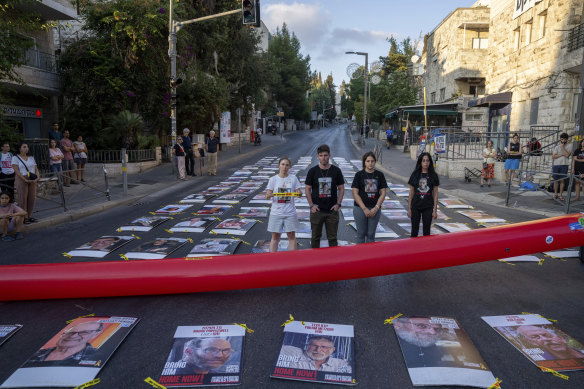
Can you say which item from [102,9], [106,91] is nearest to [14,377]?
[106,91]

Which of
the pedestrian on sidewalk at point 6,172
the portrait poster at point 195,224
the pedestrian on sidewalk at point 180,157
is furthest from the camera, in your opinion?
the pedestrian on sidewalk at point 180,157

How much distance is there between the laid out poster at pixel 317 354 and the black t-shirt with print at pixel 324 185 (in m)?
2.22

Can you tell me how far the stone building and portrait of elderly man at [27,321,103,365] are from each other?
17079 mm

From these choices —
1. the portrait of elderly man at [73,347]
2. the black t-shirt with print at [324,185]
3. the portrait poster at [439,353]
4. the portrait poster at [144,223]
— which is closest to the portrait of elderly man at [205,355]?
the portrait of elderly man at [73,347]

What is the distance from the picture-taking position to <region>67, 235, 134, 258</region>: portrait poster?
7160 millimetres

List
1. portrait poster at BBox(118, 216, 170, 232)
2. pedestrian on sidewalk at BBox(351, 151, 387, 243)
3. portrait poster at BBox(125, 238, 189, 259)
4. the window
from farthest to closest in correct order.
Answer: the window < portrait poster at BBox(118, 216, 170, 232) < portrait poster at BBox(125, 238, 189, 259) < pedestrian on sidewalk at BBox(351, 151, 387, 243)

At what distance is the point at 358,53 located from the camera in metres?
35.7

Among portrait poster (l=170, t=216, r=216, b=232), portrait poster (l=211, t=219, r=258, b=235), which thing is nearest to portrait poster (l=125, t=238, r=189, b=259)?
portrait poster (l=170, t=216, r=216, b=232)

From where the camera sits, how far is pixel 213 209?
11273 mm

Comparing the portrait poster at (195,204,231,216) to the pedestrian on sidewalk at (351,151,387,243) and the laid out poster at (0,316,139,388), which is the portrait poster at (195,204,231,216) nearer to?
the pedestrian on sidewalk at (351,151,387,243)

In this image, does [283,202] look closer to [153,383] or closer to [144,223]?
[153,383]

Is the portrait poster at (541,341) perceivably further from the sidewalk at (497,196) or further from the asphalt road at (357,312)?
the sidewalk at (497,196)

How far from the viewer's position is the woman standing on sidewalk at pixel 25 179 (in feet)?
30.0

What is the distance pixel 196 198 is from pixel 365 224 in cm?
804
